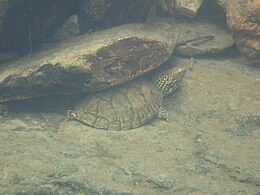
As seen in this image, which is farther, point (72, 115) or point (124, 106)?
point (124, 106)

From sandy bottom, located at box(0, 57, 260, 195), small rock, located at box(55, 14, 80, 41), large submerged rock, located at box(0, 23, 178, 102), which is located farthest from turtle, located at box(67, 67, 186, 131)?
small rock, located at box(55, 14, 80, 41)

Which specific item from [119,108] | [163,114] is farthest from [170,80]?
[119,108]

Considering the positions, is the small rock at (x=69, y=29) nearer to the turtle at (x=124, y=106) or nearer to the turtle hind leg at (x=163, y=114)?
the turtle at (x=124, y=106)

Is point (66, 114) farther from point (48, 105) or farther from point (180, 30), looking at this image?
point (180, 30)

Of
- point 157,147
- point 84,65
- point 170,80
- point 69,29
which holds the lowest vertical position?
point 157,147

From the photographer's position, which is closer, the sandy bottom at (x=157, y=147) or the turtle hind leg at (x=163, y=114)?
the sandy bottom at (x=157, y=147)

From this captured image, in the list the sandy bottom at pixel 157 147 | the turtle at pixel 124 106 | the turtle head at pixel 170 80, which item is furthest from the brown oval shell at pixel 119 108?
the turtle head at pixel 170 80

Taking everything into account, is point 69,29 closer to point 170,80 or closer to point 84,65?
point 84,65

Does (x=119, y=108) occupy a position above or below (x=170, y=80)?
below
